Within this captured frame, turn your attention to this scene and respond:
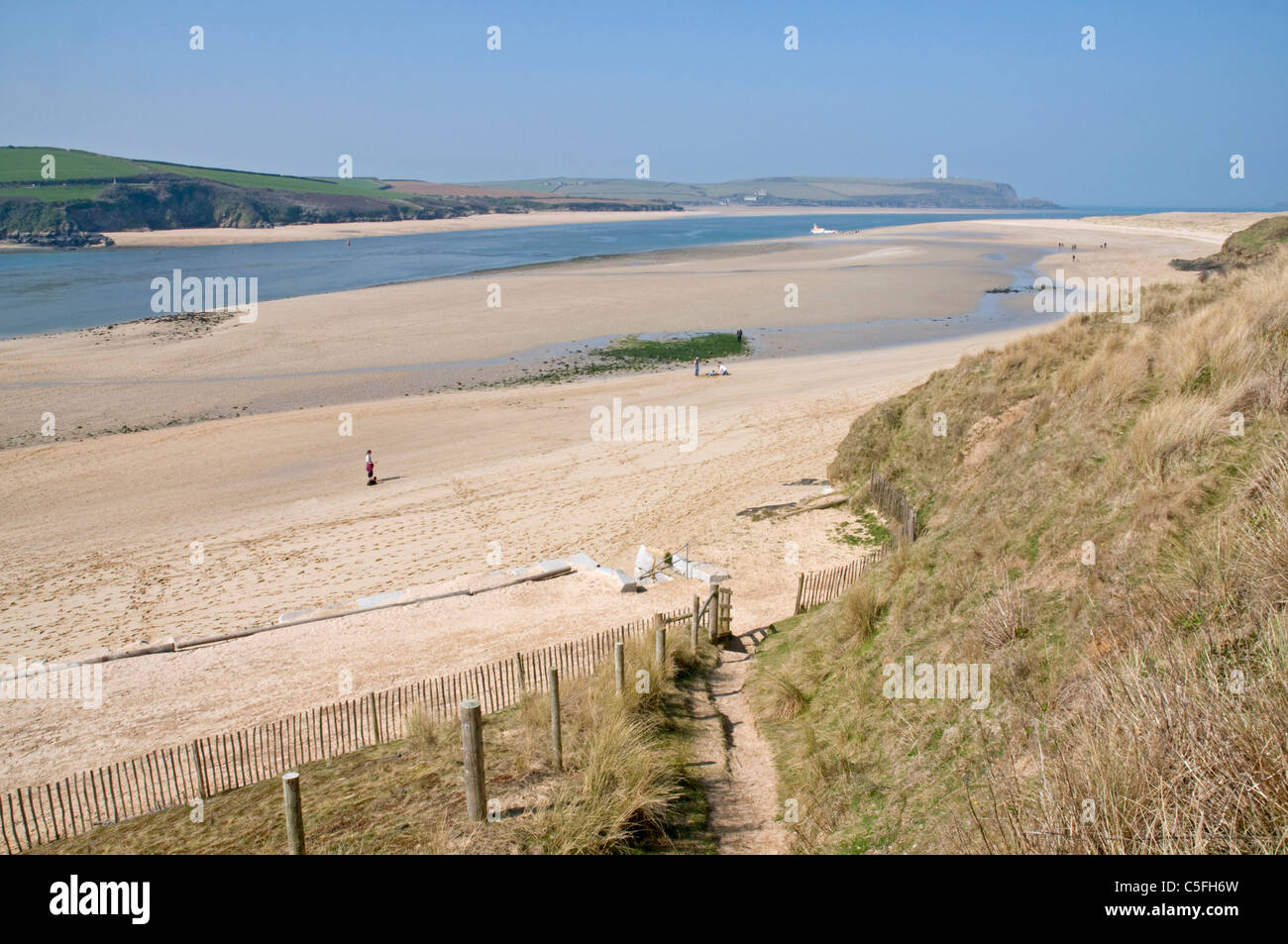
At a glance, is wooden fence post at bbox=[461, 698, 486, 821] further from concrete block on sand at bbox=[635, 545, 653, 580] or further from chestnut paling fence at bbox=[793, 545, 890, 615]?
concrete block on sand at bbox=[635, 545, 653, 580]

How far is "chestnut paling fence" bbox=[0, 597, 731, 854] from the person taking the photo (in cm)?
895

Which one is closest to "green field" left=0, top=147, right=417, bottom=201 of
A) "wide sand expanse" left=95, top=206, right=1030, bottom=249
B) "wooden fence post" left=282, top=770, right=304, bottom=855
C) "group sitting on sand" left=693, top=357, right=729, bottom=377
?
"wide sand expanse" left=95, top=206, right=1030, bottom=249

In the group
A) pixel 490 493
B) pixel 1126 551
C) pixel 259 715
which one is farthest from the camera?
pixel 490 493

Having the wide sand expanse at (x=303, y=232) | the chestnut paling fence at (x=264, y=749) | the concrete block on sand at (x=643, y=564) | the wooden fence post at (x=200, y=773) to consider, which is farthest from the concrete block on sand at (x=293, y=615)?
the wide sand expanse at (x=303, y=232)

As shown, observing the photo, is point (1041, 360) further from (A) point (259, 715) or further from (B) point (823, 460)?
(A) point (259, 715)

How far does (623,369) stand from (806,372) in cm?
871

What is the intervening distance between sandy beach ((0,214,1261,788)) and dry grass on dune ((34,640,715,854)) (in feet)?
11.5

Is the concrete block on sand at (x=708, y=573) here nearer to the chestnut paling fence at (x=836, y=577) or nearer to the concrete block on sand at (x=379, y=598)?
the chestnut paling fence at (x=836, y=577)

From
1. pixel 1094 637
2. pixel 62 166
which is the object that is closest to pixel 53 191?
pixel 62 166

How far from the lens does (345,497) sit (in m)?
22.7

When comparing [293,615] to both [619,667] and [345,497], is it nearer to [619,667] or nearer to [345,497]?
[345,497]

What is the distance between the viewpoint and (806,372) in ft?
121

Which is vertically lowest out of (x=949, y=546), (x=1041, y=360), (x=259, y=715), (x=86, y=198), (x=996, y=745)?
(x=259, y=715)
